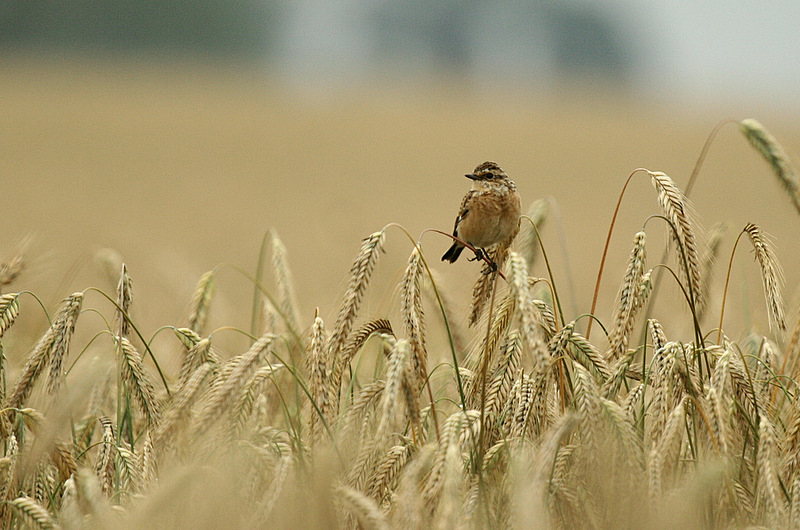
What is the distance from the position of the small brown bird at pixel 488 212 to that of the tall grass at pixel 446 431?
2.48 feet

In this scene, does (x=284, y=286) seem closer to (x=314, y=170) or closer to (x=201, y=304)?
(x=201, y=304)

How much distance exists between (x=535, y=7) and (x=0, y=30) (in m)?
66.7

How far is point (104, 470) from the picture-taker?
2656 mm

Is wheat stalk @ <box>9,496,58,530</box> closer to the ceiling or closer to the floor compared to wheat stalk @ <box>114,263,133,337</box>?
closer to the floor

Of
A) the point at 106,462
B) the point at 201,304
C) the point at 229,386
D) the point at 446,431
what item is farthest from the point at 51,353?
the point at 446,431

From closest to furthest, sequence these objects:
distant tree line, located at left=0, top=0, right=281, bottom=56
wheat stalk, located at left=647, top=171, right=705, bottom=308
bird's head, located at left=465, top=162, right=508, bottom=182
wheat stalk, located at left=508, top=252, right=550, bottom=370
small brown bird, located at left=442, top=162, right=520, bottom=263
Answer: wheat stalk, located at left=508, top=252, right=550, bottom=370 → wheat stalk, located at left=647, top=171, right=705, bottom=308 → small brown bird, located at left=442, top=162, right=520, bottom=263 → bird's head, located at left=465, top=162, right=508, bottom=182 → distant tree line, located at left=0, top=0, right=281, bottom=56

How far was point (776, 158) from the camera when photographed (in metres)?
2.80

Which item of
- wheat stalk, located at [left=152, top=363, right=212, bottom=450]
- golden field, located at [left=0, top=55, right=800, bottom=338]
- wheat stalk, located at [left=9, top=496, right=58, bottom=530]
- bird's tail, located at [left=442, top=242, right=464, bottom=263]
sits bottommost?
wheat stalk, located at [left=9, top=496, right=58, bottom=530]

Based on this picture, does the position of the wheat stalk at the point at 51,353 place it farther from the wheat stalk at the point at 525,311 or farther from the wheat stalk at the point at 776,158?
the wheat stalk at the point at 776,158

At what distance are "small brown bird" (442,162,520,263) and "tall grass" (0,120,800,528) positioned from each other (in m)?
0.76

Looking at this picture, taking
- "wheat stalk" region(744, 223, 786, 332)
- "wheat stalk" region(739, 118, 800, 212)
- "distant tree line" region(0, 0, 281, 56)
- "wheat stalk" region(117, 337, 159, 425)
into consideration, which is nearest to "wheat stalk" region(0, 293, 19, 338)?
"wheat stalk" region(117, 337, 159, 425)

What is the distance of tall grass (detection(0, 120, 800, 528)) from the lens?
206 centimetres

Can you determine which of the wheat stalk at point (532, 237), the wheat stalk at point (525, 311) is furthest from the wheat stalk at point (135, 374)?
the wheat stalk at point (532, 237)

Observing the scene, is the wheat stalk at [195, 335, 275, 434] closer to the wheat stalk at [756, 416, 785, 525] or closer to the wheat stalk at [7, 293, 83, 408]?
the wheat stalk at [7, 293, 83, 408]
